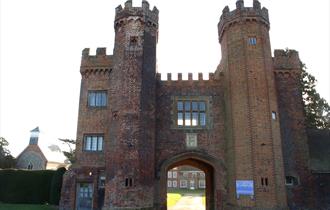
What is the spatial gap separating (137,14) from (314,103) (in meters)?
20.7

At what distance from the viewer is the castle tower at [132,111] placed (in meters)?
17.5

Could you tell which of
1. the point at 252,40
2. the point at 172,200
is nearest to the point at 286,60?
the point at 252,40

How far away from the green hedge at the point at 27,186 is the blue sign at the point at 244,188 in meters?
14.5

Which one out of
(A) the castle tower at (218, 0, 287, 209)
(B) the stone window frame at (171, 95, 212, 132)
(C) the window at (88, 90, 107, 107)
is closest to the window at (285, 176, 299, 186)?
(A) the castle tower at (218, 0, 287, 209)

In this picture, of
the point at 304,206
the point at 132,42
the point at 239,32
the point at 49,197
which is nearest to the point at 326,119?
the point at 304,206

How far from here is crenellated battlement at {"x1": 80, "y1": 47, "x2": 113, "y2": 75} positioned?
2262 centimetres

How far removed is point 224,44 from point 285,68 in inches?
184

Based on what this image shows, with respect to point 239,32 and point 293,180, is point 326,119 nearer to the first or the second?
point 293,180

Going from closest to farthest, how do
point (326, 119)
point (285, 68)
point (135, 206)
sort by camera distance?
point (135, 206) → point (285, 68) → point (326, 119)

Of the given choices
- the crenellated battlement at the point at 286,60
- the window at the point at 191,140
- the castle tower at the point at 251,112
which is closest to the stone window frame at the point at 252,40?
the castle tower at the point at 251,112

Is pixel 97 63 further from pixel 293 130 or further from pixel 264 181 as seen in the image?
pixel 293 130

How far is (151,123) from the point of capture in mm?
19359

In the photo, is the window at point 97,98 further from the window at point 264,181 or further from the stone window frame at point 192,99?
the window at point 264,181

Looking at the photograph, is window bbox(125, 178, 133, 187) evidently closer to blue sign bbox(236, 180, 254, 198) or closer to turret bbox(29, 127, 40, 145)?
blue sign bbox(236, 180, 254, 198)
